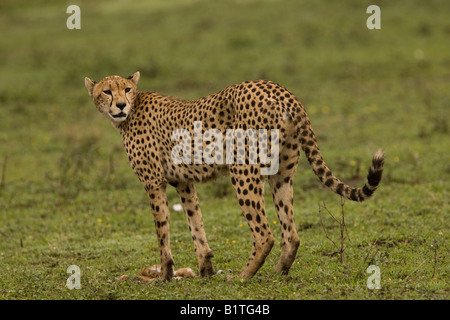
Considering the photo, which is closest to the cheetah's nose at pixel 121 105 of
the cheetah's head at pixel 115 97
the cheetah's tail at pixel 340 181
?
the cheetah's head at pixel 115 97

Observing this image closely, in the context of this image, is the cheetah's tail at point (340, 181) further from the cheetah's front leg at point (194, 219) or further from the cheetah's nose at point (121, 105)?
the cheetah's nose at point (121, 105)

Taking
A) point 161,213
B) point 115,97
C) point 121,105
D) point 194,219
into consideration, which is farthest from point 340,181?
point 115,97

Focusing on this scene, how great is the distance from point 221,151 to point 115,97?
1.42m

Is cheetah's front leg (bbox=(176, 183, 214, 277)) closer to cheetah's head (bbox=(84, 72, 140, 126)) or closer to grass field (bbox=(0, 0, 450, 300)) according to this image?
grass field (bbox=(0, 0, 450, 300))

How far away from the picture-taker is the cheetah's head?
24.7 ft

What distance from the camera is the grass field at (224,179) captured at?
7.39 m

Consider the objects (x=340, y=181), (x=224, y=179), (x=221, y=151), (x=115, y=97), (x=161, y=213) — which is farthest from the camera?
(x=224, y=179)

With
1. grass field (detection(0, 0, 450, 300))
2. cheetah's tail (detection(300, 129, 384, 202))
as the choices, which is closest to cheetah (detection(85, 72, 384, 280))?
cheetah's tail (detection(300, 129, 384, 202))

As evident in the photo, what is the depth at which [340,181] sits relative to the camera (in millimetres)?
6484

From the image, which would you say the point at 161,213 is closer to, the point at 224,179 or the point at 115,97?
the point at 115,97

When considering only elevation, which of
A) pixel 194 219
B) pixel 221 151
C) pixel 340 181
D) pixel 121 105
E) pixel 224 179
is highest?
pixel 121 105

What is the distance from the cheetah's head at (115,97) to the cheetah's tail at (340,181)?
200 centimetres

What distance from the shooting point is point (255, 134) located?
6.67 metres

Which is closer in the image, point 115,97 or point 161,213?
point 161,213
